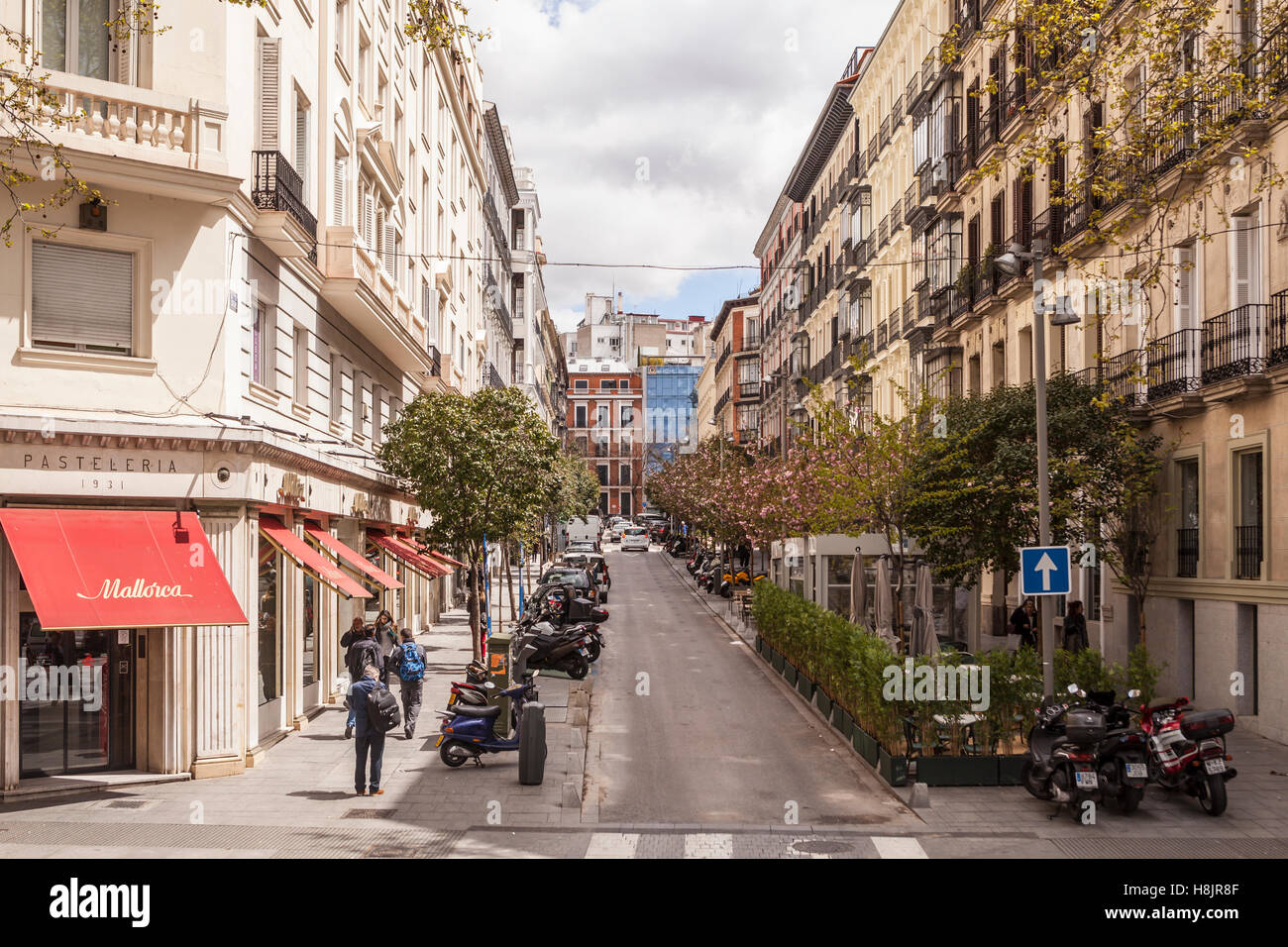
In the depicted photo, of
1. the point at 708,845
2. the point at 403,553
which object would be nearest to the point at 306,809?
the point at 708,845

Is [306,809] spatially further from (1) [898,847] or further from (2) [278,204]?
(2) [278,204]

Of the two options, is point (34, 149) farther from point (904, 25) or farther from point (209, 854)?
point (904, 25)

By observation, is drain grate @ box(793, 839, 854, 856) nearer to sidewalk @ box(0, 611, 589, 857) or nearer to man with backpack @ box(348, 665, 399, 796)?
sidewalk @ box(0, 611, 589, 857)

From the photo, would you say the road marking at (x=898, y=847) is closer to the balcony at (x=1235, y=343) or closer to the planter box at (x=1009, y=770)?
the planter box at (x=1009, y=770)

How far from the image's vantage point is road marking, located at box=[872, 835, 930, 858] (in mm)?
12328

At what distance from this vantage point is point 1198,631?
71.3 feet

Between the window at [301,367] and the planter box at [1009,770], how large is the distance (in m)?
12.9

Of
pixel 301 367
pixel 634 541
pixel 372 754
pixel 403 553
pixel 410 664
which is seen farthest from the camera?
pixel 634 541

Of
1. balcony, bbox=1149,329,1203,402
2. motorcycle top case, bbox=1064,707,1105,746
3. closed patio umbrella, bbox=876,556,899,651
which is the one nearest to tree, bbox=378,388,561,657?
closed patio umbrella, bbox=876,556,899,651

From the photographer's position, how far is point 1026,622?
2716 centimetres

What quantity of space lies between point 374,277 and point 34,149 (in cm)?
1088

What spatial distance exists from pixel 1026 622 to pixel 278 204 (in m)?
18.1

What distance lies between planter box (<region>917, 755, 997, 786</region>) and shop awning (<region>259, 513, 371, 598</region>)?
8483 mm
